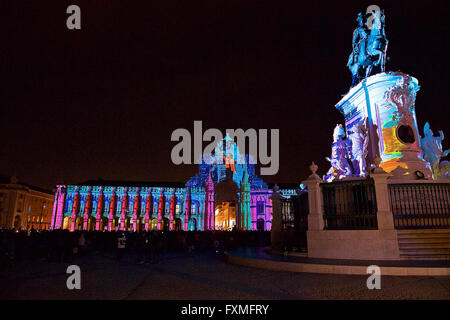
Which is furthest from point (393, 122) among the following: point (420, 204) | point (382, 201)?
point (382, 201)

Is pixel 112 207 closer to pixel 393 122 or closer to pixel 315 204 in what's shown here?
pixel 315 204

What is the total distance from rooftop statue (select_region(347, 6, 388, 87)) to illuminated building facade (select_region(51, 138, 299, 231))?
4531 cm

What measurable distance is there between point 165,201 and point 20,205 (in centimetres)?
3599

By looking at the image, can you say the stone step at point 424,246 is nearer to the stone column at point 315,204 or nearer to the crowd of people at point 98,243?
the stone column at point 315,204

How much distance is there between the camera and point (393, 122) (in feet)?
37.3

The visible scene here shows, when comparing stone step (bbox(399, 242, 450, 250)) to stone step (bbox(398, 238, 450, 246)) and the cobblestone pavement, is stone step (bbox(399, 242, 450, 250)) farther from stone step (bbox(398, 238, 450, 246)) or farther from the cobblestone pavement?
the cobblestone pavement

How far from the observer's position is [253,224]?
58375 millimetres

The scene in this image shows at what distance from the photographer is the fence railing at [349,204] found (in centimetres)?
866

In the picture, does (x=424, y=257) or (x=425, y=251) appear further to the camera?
(x=425, y=251)

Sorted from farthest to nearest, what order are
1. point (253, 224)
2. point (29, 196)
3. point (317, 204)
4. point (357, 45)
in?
point (29, 196), point (253, 224), point (357, 45), point (317, 204)
